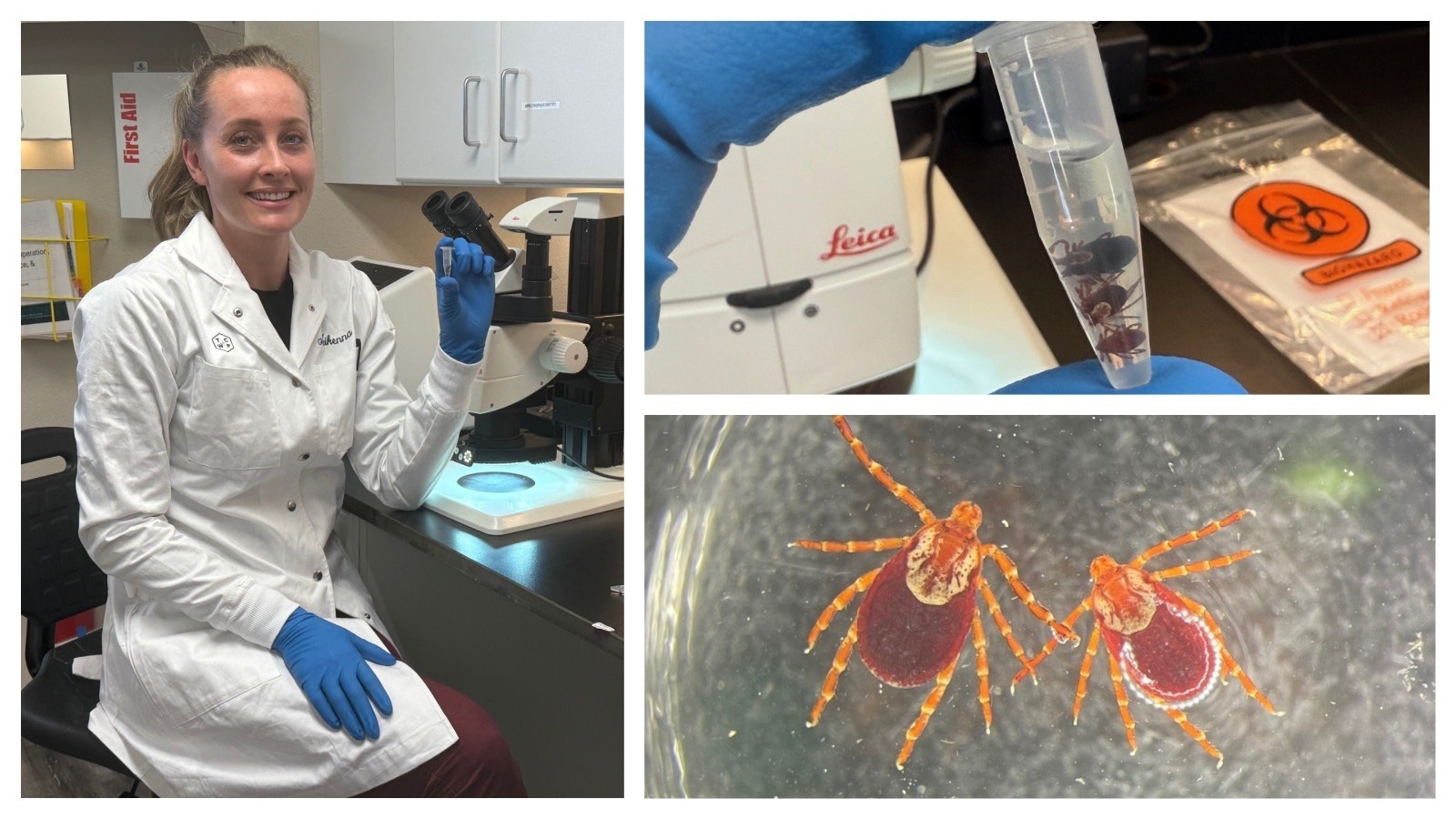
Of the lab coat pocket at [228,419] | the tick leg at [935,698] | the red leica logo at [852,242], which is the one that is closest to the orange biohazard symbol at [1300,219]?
the red leica logo at [852,242]

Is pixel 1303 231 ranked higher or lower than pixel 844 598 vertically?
higher

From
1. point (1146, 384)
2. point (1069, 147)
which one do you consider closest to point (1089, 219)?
point (1069, 147)

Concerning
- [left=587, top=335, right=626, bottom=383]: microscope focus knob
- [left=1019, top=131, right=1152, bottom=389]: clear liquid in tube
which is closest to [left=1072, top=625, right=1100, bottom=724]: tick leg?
[left=1019, top=131, right=1152, bottom=389]: clear liquid in tube

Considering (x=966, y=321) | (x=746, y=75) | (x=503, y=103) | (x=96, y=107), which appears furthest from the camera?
(x=503, y=103)

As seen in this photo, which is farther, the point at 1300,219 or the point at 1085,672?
the point at 1300,219

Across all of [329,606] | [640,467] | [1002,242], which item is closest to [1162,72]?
[1002,242]

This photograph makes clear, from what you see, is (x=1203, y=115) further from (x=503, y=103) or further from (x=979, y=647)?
(x=503, y=103)

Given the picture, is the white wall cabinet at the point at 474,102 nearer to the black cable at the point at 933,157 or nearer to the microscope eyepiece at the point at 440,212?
the microscope eyepiece at the point at 440,212
